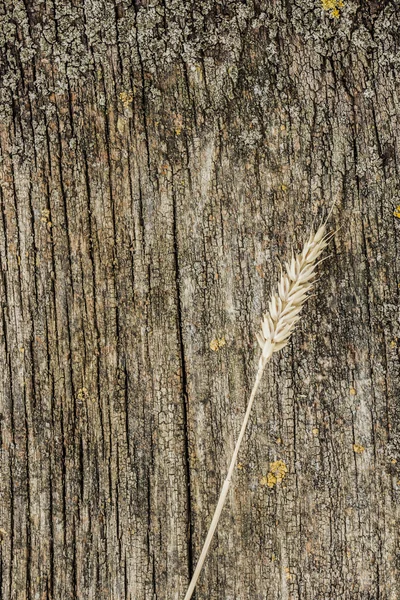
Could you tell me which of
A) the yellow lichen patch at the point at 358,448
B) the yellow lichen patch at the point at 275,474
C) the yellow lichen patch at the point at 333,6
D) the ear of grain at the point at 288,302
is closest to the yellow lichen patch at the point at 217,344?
the ear of grain at the point at 288,302

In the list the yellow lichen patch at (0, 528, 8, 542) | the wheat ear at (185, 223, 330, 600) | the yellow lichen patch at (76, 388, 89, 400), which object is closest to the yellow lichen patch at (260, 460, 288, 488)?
the wheat ear at (185, 223, 330, 600)

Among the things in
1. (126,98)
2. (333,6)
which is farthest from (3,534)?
(333,6)

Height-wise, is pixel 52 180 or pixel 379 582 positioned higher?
pixel 52 180

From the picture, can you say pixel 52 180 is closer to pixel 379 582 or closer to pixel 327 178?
pixel 327 178

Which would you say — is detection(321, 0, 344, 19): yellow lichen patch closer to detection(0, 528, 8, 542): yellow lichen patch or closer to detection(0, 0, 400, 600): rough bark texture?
detection(0, 0, 400, 600): rough bark texture

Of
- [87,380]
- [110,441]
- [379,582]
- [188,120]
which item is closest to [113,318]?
[87,380]
